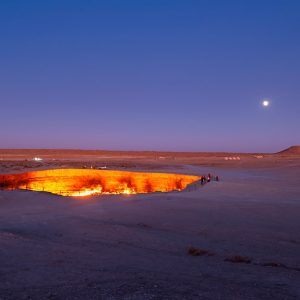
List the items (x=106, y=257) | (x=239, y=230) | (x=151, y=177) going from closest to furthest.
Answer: (x=106, y=257), (x=239, y=230), (x=151, y=177)

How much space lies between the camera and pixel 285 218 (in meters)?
11.8

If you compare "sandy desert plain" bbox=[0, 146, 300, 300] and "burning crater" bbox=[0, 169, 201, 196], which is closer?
"sandy desert plain" bbox=[0, 146, 300, 300]

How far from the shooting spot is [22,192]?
19.3 m

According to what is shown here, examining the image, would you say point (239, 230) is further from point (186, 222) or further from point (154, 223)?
point (154, 223)

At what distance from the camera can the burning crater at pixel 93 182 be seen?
92.3 ft

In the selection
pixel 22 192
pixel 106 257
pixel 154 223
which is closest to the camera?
pixel 106 257

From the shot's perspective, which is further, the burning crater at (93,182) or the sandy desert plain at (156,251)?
the burning crater at (93,182)

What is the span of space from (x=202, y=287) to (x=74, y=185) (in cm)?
2577

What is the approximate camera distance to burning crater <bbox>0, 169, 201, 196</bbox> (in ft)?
92.3

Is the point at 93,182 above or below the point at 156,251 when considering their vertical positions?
below

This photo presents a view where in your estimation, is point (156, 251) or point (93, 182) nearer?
point (156, 251)

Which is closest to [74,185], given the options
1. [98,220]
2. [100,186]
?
[100,186]

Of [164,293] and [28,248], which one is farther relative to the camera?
[28,248]

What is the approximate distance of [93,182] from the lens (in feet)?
99.8
